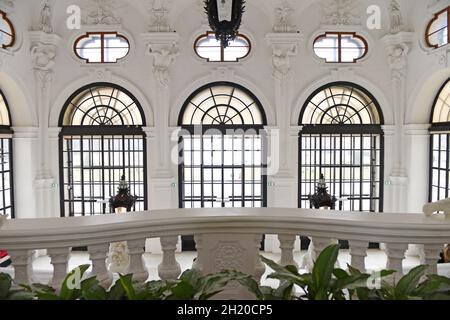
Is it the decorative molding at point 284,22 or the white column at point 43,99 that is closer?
the white column at point 43,99

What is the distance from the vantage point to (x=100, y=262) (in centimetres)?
187

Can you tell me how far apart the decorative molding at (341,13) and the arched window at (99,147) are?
5.50 metres

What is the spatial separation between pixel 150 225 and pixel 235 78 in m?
8.68

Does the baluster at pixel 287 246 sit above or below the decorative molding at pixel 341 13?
below

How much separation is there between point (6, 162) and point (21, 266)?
905 centimetres

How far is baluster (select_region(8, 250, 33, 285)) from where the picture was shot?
175 centimetres

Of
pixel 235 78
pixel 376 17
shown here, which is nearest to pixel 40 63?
pixel 235 78

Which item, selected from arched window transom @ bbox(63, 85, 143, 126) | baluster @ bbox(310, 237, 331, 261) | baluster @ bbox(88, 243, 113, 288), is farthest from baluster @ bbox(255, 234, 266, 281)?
arched window transom @ bbox(63, 85, 143, 126)

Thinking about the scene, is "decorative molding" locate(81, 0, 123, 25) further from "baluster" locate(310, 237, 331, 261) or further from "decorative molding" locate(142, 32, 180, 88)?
"baluster" locate(310, 237, 331, 261)

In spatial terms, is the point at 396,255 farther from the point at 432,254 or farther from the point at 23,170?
the point at 23,170

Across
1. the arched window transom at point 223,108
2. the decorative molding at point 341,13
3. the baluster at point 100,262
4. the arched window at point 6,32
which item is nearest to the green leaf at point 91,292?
the baluster at point 100,262

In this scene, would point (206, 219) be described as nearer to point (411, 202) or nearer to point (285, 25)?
point (285, 25)

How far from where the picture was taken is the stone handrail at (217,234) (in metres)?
1.75

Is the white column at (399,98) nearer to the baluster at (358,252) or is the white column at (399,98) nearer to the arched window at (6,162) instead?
the baluster at (358,252)
